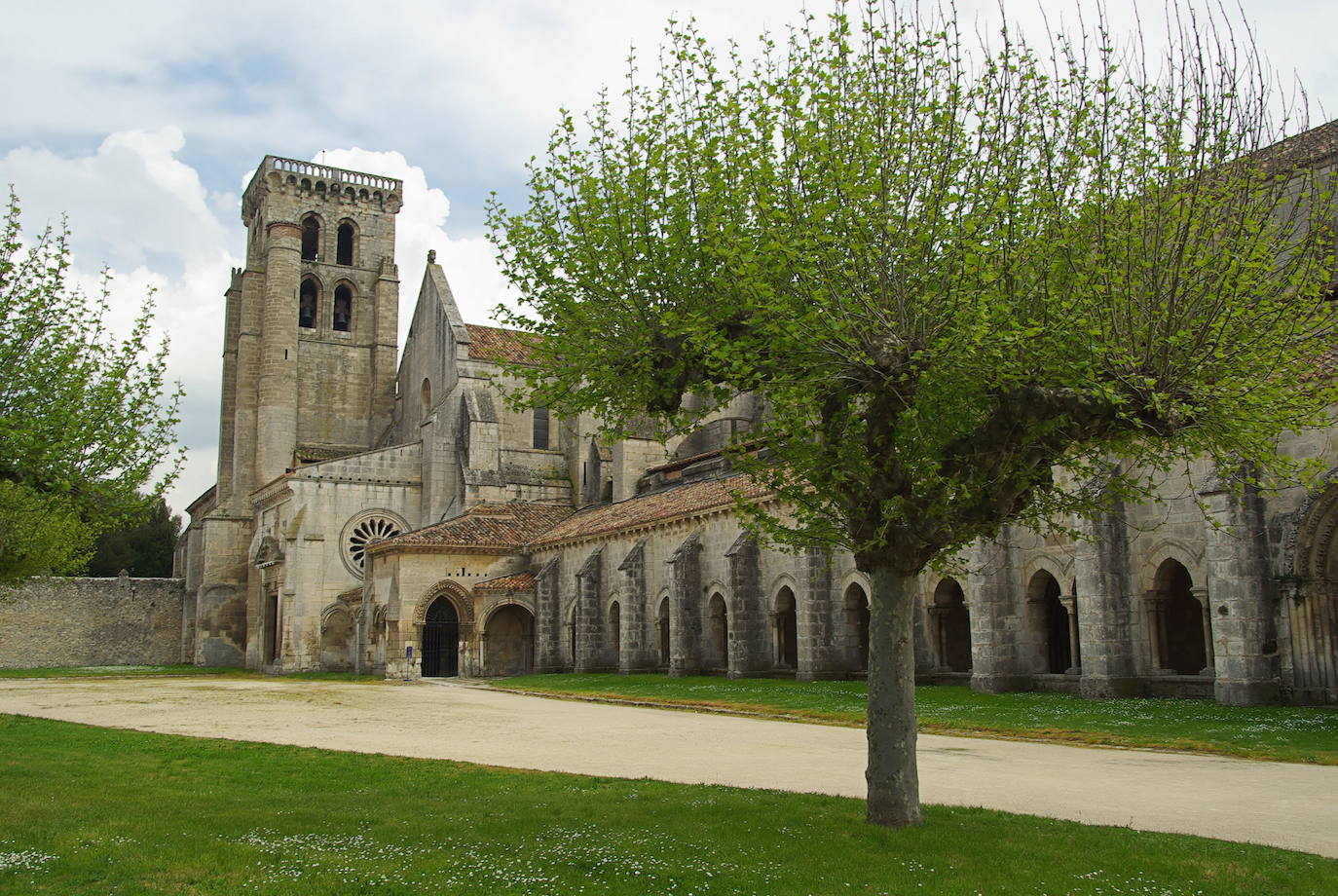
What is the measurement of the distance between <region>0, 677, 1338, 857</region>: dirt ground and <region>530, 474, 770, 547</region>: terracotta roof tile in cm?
861

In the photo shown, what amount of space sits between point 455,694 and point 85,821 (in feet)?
66.3

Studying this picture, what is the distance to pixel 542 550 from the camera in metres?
43.1

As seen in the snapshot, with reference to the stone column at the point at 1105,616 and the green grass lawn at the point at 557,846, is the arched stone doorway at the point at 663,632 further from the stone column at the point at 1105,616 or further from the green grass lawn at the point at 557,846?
the green grass lawn at the point at 557,846

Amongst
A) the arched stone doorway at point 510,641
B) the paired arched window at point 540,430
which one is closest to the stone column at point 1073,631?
the arched stone doorway at point 510,641

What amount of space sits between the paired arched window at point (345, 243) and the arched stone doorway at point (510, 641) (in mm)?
24851

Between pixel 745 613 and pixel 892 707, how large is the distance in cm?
2194

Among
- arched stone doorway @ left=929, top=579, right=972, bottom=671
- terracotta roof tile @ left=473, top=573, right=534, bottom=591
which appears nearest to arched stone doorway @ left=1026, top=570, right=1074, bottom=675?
arched stone doorway @ left=929, top=579, right=972, bottom=671

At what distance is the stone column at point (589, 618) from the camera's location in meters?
39.0

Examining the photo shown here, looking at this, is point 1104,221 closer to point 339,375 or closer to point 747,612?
point 747,612

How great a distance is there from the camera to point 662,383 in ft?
36.8

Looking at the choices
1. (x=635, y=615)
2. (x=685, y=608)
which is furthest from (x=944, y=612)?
(x=635, y=615)

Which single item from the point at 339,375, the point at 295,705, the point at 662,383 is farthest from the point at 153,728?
the point at 339,375

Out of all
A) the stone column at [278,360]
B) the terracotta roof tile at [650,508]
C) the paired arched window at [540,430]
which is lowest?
the terracotta roof tile at [650,508]

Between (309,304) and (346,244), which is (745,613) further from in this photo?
(346,244)
